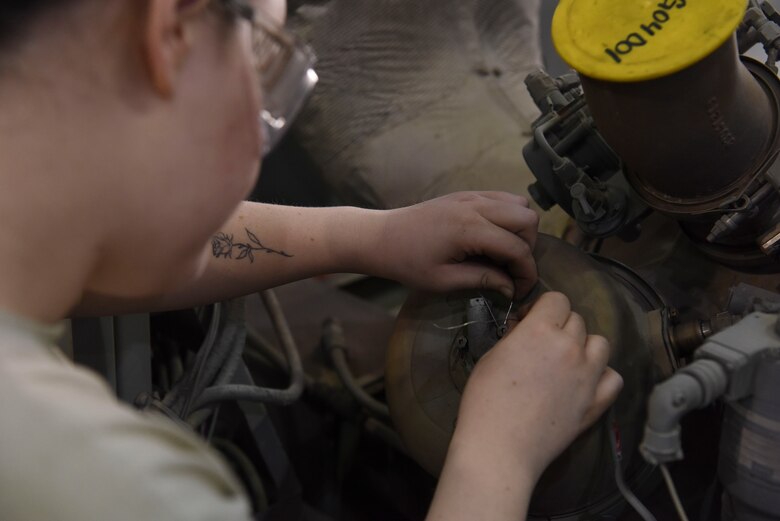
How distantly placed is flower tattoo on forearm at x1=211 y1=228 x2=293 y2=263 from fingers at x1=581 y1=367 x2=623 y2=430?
1.28 feet

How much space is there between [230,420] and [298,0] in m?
0.70

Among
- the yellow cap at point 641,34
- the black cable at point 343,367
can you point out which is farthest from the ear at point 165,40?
the black cable at point 343,367

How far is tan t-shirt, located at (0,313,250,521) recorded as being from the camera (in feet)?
1.40

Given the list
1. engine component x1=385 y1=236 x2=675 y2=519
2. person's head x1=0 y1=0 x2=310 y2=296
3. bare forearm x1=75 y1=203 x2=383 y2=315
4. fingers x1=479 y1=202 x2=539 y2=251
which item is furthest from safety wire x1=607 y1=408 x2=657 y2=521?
person's head x1=0 y1=0 x2=310 y2=296

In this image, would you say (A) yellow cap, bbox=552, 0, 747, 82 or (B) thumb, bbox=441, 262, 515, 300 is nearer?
(A) yellow cap, bbox=552, 0, 747, 82

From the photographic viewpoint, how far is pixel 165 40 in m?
0.47

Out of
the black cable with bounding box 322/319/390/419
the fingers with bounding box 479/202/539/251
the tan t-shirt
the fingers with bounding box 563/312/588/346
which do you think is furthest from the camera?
the black cable with bounding box 322/319/390/419

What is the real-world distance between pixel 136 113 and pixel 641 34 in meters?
0.46

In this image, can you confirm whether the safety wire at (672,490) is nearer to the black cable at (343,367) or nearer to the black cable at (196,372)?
the black cable at (343,367)

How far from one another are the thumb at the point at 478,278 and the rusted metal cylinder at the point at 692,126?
18 cm

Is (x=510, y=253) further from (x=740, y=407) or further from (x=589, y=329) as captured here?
(x=740, y=407)

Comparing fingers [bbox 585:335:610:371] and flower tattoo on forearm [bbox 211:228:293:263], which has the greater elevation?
fingers [bbox 585:335:610:371]

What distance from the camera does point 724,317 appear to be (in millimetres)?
788

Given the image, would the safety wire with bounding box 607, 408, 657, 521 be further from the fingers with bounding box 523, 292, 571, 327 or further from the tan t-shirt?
the tan t-shirt
